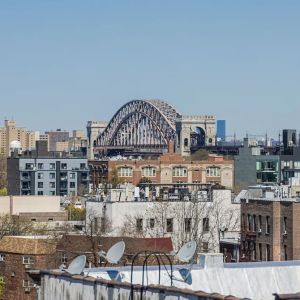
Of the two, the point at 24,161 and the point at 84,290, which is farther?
the point at 24,161

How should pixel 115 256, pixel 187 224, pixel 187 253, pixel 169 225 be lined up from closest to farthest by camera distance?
1. pixel 115 256
2. pixel 187 253
3. pixel 187 224
4. pixel 169 225

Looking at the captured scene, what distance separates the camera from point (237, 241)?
262 ft

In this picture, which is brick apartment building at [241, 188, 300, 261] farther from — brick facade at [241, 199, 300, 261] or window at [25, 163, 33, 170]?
window at [25, 163, 33, 170]

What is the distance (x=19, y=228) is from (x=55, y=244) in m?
27.1

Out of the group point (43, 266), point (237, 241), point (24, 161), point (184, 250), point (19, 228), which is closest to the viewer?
point (184, 250)

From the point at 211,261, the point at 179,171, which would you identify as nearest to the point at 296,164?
the point at 179,171

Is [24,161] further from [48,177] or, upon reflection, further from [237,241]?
[237,241]

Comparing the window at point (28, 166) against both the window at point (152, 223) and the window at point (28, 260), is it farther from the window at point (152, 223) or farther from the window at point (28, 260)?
the window at point (28, 260)

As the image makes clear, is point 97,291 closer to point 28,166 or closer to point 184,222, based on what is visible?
point 184,222

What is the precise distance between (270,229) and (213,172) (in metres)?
→ 122

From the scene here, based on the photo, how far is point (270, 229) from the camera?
75.7 m

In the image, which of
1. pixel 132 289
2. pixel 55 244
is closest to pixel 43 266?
pixel 55 244

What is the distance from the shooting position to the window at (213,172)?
19616 centimetres

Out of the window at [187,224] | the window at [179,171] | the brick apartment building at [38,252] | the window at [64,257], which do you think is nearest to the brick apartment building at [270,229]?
the window at [187,224]
